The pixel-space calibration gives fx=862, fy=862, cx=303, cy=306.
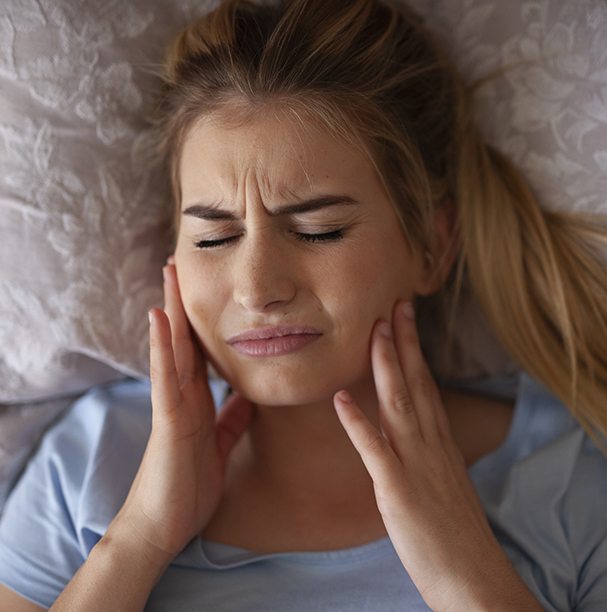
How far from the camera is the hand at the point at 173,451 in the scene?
1.49 metres

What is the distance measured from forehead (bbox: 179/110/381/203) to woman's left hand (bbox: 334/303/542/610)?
0.28 metres

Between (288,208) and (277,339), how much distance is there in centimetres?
22

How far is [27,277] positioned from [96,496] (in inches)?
17.1

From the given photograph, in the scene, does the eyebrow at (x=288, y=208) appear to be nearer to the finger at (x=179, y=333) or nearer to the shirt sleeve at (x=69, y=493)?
the finger at (x=179, y=333)

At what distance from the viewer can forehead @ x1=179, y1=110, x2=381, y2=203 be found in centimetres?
141

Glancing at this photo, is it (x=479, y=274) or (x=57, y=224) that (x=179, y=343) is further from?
(x=479, y=274)

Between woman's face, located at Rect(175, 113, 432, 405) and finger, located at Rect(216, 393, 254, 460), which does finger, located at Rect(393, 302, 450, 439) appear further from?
finger, located at Rect(216, 393, 254, 460)

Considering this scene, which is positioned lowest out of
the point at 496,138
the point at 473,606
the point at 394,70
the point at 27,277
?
the point at 473,606

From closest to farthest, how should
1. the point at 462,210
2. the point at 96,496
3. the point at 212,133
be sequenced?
the point at 212,133 < the point at 96,496 < the point at 462,210

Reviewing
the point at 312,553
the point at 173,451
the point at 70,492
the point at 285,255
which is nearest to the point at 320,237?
the point at 285,255

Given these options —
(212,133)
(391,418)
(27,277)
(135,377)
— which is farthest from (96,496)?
(212,133)

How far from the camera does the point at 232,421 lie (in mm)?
1729

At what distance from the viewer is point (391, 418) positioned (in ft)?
4.86

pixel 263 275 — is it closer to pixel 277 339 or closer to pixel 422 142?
pixel 277 339
